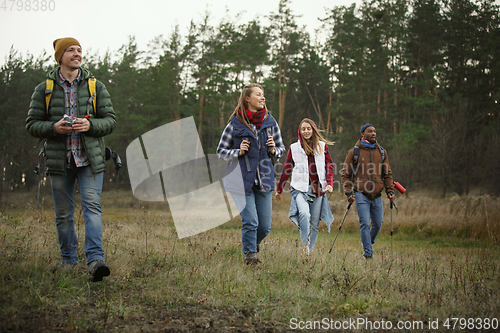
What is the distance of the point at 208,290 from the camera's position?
3535 mm

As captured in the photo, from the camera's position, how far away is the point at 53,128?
3.51 m

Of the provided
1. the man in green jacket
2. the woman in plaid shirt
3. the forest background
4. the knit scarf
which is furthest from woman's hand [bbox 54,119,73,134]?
the forest background

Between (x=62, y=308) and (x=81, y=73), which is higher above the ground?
(x=81, y=73)

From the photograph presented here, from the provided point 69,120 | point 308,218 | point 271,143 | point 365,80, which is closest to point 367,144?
point 308,218

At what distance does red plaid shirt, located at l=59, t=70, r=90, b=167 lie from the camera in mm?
3617

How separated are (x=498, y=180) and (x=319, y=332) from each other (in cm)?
2394

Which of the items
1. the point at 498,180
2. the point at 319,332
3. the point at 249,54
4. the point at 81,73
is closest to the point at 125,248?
the point at 81,73

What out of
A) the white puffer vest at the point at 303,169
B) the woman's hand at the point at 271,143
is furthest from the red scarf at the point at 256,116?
the white puffer vest at the point at 303,169

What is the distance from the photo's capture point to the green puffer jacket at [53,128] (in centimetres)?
357

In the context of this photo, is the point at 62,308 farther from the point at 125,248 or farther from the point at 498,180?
the point at 498,180

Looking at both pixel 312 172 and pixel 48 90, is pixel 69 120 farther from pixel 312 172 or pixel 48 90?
pixel 312 172

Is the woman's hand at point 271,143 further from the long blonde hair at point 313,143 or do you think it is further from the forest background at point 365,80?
the forest background at point 365,80

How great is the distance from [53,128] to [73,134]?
0.21 metres

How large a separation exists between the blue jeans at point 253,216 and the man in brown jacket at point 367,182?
79.9 inches
